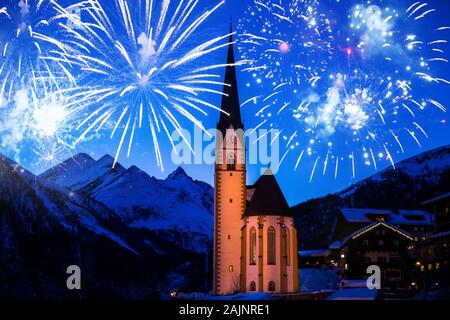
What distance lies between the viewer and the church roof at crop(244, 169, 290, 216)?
230 feet

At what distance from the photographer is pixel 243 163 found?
73.8 metres

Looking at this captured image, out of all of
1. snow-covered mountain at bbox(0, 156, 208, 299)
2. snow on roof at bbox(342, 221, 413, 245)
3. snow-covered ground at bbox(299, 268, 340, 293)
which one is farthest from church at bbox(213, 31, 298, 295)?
snow-covered mountain at bbox(0, 156, 208, 299)

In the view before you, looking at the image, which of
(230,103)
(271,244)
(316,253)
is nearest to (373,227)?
(271,244)

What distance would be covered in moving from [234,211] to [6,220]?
53060mm

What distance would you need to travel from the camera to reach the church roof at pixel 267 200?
70.1m

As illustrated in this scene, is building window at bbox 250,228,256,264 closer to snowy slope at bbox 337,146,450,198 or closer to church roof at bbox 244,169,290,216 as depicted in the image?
church roof at bbox 244,169,290,216

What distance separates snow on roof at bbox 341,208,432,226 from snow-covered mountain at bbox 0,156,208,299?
5168 centimetres

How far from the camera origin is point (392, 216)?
84.6 metres

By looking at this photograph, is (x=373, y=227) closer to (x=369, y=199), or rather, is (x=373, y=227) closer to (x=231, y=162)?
(x=231, y=162)

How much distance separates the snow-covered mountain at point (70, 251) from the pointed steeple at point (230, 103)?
45.9 m

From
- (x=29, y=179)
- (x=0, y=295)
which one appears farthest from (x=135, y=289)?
(x=0, y=295)

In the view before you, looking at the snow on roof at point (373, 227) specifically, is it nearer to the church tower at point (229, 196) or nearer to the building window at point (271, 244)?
the building window at point (271, 244)

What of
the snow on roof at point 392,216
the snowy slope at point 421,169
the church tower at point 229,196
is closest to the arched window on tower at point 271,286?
the church tower at point 229,196
